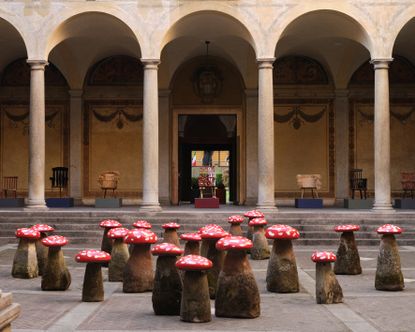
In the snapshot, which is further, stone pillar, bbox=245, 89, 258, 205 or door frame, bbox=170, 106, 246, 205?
door frame, bbox=170, 106, 246, 205

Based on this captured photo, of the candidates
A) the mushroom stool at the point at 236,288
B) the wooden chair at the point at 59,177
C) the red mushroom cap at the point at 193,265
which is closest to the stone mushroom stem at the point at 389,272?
the mushroom stool at the point at 236,288

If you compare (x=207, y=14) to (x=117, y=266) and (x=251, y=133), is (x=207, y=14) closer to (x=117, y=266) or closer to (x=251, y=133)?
(x=251, y=133)

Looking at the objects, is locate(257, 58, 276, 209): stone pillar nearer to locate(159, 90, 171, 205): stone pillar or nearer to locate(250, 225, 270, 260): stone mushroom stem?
locate(250, 225, 270, 260): stone mushroom stem

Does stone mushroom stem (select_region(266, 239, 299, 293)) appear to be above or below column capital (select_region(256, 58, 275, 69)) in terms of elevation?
below

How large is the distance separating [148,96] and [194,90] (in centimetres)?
562

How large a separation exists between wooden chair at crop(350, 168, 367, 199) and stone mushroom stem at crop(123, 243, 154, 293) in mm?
12889

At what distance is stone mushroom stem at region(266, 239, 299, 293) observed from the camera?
8.81 metres

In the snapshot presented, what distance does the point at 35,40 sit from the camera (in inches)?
675

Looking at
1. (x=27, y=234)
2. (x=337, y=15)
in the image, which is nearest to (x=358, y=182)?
(x=337, y=15)

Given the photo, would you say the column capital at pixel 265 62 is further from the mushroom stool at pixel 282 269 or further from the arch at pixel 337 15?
the mushroom stool at pixel 282 269

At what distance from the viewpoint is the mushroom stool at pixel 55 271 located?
8906mm

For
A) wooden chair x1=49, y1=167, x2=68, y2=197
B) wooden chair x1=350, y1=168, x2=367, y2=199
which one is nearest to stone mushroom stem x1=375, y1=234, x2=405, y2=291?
wooden chair x1=350, y1=168, x2=367, y2=199

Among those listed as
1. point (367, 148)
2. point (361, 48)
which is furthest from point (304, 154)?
point (361, 48)

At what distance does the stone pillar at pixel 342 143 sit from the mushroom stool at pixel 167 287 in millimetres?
15436
